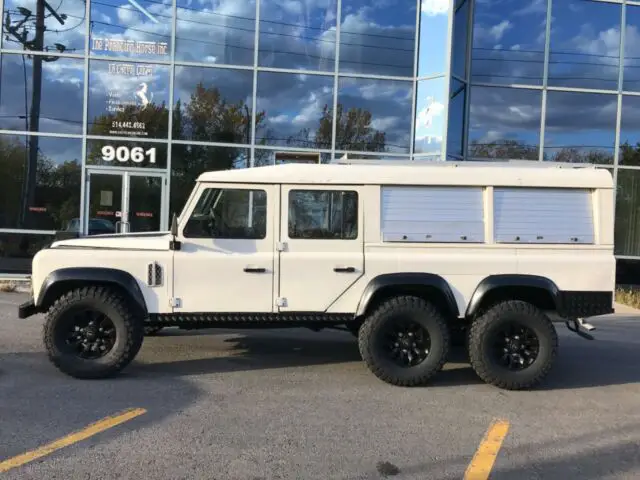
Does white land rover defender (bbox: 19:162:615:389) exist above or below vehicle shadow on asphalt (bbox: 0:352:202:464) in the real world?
above

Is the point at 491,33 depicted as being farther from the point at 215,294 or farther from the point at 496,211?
the point at 215,294

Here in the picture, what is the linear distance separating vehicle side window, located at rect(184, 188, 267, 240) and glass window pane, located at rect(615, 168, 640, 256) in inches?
444

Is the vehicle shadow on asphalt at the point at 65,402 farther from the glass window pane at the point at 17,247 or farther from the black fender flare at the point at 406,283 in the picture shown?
the glass window pane at the point at 17,247

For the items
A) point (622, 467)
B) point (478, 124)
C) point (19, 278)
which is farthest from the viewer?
point (478, 124)

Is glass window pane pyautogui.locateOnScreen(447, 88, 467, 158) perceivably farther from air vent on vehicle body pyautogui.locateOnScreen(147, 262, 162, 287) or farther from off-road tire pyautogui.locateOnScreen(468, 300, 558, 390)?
air vent on vehicle body pyautogui.locateOnScreen(147, 262, 162, 287)

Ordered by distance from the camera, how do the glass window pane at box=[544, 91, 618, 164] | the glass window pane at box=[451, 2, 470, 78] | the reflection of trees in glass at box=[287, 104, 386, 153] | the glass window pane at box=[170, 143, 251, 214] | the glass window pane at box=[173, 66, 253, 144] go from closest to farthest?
1. the glass window pane at box=[170, 143, 251, 214]
2. the glass window pane at box=[173, 66, 253, 144]
3. the glass window pane at box=[451, 2, 470, 78]
4. the reflection of trees in glass at box=[287, 104, 386, 153]
5. the glass window pane at box=[544, 91, 618, 164]

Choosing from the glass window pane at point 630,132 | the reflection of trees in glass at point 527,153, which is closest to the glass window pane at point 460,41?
the reflection of trees in glass at point 527,153

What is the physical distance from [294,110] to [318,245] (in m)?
7.93

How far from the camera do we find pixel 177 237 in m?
5.89

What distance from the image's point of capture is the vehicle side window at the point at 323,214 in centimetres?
597

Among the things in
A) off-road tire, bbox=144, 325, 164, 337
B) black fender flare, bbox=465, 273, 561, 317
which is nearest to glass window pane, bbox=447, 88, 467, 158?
black fender flare, bbox=465, 273, 561, 317

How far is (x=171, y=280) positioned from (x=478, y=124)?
10.1m

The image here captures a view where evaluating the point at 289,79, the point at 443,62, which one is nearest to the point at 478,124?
the point at 443,62

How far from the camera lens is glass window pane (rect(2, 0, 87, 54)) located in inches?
508
